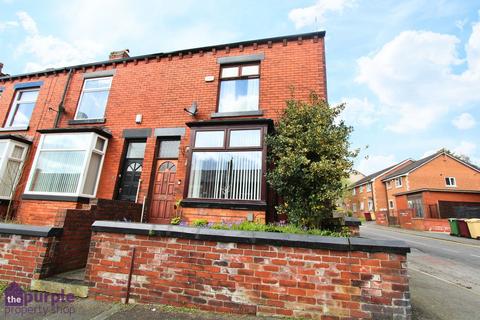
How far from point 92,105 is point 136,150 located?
117 inches

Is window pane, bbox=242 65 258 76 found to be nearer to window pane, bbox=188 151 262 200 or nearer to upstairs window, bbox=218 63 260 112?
upstairs window, bbox=218 63 260 112

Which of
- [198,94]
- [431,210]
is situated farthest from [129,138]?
[431,210]

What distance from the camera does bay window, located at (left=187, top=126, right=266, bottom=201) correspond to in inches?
245

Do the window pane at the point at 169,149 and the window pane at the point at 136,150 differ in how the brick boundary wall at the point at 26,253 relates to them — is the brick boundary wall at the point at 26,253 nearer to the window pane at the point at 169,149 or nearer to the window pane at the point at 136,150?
the window pane at the point at 169,149

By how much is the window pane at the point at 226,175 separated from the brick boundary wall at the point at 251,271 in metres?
2.45

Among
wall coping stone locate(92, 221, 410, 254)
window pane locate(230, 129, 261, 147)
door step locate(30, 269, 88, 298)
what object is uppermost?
window pane locate(230, 129, 261, 147)

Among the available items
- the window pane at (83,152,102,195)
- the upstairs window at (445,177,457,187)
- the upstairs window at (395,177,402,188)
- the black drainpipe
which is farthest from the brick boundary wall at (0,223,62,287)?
the upstairs window at (445,177,457,187)

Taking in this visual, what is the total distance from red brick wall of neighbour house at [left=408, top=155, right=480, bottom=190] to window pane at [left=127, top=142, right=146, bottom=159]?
105ft

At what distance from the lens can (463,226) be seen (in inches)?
698

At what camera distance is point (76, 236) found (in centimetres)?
502

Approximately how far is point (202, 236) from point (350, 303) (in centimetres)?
229

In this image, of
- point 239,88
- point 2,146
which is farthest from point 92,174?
point 239,88

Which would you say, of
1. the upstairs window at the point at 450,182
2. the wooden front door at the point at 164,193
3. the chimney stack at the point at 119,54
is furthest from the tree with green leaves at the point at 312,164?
the upstairs window at the point at 450,182

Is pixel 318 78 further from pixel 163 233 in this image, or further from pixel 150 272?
pixel 150 272
